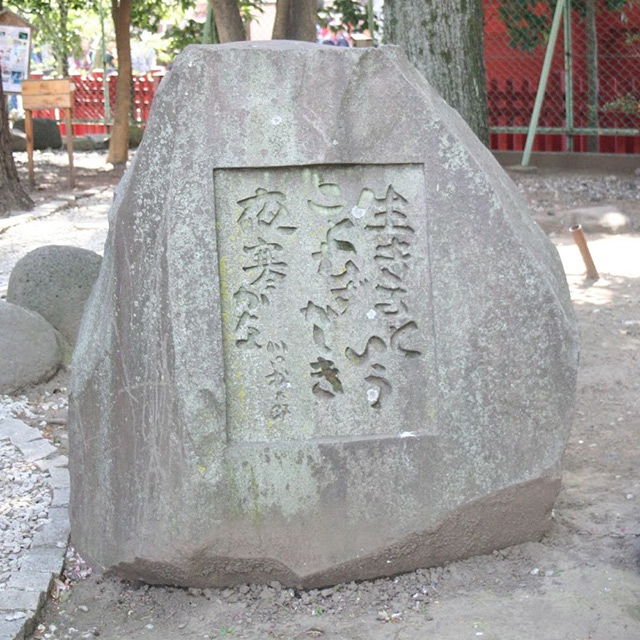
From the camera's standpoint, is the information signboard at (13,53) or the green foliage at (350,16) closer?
the information signboard at (13,53)

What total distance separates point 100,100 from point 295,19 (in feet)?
31.8

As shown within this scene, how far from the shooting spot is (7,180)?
1054cm

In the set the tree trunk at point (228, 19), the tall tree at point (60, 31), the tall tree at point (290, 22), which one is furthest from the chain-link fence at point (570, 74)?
the tall tree at point (60, 31)

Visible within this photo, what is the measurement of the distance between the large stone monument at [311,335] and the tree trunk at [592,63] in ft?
29.4

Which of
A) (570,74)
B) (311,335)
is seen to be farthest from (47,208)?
(311,335)

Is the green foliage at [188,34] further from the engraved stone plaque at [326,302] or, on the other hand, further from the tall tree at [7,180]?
the engraved stone plaque at [326,302]

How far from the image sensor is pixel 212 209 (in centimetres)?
337

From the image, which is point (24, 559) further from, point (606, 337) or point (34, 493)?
point (606, 337)

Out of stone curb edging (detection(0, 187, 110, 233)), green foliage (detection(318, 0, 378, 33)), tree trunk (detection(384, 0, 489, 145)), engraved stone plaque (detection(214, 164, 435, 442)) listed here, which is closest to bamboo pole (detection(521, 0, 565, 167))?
green foliage (detection(318, 0, 378, 33))

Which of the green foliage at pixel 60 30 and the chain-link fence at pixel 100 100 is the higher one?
the green foliage at pixel 60 30

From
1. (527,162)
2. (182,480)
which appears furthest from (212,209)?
(527,162)

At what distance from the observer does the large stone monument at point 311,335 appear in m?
3.35

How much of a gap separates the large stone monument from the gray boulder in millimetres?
15337

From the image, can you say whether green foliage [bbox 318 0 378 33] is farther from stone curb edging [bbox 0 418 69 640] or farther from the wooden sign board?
stone curb edging [bbox 0 418 69 640]
